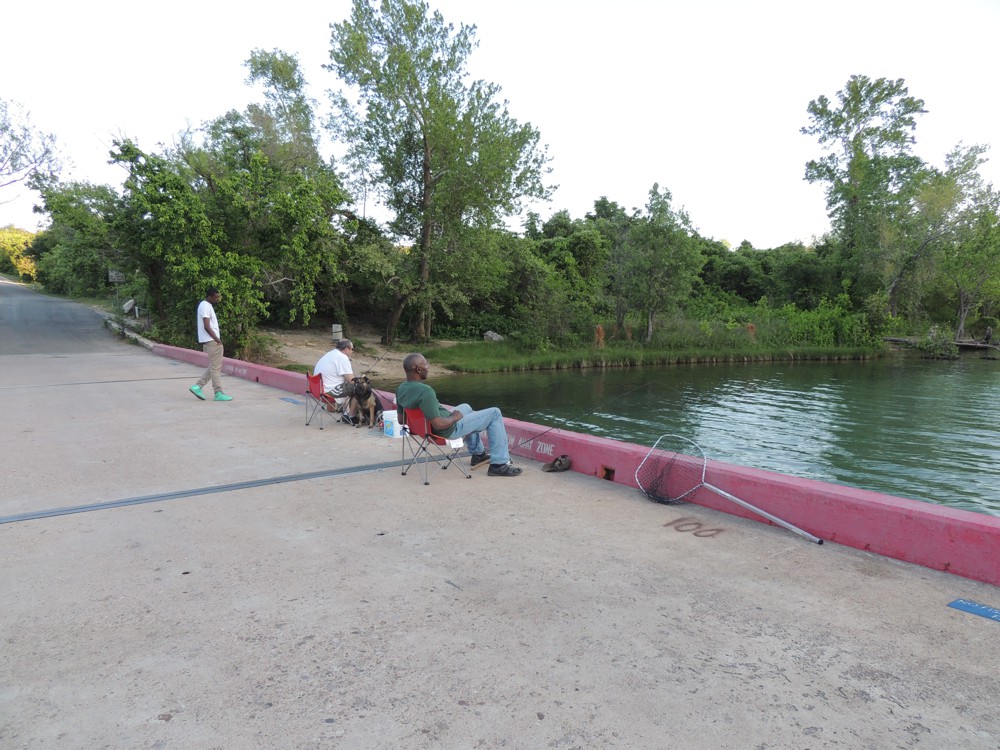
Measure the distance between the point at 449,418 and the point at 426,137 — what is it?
24118mm

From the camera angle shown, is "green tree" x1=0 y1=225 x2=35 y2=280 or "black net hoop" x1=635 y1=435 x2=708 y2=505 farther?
"green tree" x1=0 y1=225 x2=35 y2=280

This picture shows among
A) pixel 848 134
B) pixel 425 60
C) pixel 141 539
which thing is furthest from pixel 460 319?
pixel 848 134

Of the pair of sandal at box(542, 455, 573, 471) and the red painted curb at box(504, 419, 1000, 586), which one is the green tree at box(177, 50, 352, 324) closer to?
the pair of sandal at box(542, 455, 573, 471)

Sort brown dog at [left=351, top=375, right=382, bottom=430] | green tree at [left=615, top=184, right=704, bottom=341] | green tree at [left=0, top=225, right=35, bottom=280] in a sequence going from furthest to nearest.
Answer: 1. green tree at [left=0, top=225, right=35, bottom=280]
2. green tree at [left=615, top=184, right=704, bottom=341]
3. brown dog at [left=351, top=375, right=382, bottom=430]

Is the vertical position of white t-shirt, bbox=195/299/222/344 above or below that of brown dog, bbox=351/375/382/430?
above

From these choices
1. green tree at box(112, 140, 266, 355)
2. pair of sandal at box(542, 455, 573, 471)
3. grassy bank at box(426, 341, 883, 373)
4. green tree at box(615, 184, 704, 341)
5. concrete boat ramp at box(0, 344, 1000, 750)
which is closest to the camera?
concrete boat ramp at box(0, 344, 1000, 750)

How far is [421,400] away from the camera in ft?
18.6

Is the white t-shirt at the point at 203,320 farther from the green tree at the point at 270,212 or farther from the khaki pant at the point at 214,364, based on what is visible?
the green tree at the point at 270,212

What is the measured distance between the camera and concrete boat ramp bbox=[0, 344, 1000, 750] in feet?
7.83

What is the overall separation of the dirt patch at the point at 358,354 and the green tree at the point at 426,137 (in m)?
2.09

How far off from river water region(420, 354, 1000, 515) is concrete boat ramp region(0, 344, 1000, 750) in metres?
5.94

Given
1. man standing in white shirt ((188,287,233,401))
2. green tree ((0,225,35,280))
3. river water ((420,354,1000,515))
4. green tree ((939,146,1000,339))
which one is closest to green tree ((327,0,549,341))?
river water ((420,354,1000,515))

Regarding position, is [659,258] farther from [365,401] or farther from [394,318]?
[365,401]

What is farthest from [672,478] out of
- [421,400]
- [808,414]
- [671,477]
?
[808,414]
